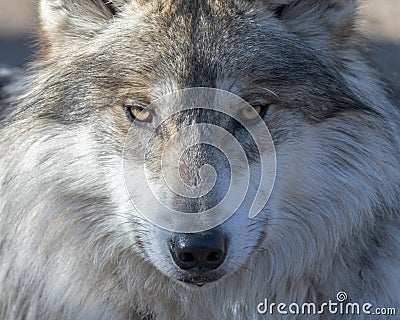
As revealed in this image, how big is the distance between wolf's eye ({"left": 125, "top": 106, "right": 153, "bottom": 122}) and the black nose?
58cm

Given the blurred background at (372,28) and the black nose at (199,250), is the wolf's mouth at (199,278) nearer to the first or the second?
the black nose at (199,250)

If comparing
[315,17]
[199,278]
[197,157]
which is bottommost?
[199,278]

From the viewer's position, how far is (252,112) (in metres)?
3.97

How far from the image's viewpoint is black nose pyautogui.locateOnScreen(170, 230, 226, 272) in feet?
11.9

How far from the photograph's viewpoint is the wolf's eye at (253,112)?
395 cm

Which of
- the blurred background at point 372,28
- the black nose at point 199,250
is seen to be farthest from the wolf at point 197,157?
the blurred background at point 372,28

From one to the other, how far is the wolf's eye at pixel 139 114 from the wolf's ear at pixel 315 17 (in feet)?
2.49

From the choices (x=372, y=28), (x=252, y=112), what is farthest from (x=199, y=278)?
(x=372, y=28)

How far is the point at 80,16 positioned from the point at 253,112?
95 cm

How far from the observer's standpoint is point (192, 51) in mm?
3941

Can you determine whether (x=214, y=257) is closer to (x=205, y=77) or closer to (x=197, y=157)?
(x=197, y=157)

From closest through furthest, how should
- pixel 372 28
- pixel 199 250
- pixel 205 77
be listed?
pixel 199 250 < pixel 205 77 < pixel 372 28

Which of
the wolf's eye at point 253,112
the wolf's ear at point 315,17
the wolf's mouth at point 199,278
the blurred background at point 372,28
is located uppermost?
the wolf's ear at point 315,17

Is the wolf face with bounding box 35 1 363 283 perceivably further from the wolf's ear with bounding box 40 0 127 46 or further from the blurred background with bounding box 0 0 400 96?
the blurred background with bounding box 0 0 400 96
